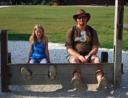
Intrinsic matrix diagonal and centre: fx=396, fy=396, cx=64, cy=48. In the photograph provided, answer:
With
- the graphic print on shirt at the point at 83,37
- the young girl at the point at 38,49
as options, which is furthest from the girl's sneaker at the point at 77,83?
the young girl at the point at 38,49

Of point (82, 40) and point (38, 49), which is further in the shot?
point (38, 49)

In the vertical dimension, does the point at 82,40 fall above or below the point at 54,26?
above

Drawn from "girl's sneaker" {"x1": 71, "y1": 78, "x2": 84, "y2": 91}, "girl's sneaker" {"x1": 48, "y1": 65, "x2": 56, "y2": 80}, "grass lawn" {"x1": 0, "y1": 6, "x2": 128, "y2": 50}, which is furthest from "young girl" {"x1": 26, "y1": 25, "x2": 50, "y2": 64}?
"grass lawn" {"x1": 0, "y1": 6, "x2": 128, "y2": 50}

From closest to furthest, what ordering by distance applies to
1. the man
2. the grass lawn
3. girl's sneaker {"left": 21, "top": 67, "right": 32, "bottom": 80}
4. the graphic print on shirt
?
girl's sneaker {"left": 21, "top": 67, "right": 32, "bottom": 80}, the man, the graphic print on shirt, the grass lawn

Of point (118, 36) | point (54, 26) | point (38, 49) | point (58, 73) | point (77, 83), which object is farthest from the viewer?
point (54, 26)

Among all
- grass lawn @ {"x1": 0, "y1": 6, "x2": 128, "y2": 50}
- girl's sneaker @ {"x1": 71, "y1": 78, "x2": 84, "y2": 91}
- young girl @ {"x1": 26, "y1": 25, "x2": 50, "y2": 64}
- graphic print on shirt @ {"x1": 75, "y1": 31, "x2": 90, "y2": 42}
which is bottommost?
grass lawn @ {"x1": 0, "y1": 6, "x2": 128, "y2": 50}

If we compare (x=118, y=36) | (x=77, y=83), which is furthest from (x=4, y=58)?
(x=118, y=36)

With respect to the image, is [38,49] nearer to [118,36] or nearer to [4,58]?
[4,58]

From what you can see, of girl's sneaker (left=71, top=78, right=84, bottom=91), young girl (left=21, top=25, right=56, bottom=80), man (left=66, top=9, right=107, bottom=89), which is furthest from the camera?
young girl (left=21, top=25, right=56, bottom=80)

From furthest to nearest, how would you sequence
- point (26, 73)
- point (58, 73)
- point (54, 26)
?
point (54, 26)
point (58, 73)
point (26, 73)

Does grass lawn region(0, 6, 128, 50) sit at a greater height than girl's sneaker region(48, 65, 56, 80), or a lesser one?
lesser

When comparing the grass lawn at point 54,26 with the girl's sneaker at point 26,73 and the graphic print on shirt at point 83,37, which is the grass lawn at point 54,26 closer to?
the graphic print on shirt at point 83,37

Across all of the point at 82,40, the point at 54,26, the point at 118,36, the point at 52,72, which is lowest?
the point at 54,26

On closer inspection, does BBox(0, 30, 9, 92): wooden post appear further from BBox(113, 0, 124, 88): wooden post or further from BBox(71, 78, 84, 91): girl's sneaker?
BBox(113, 0, 124, 88): wooden post
